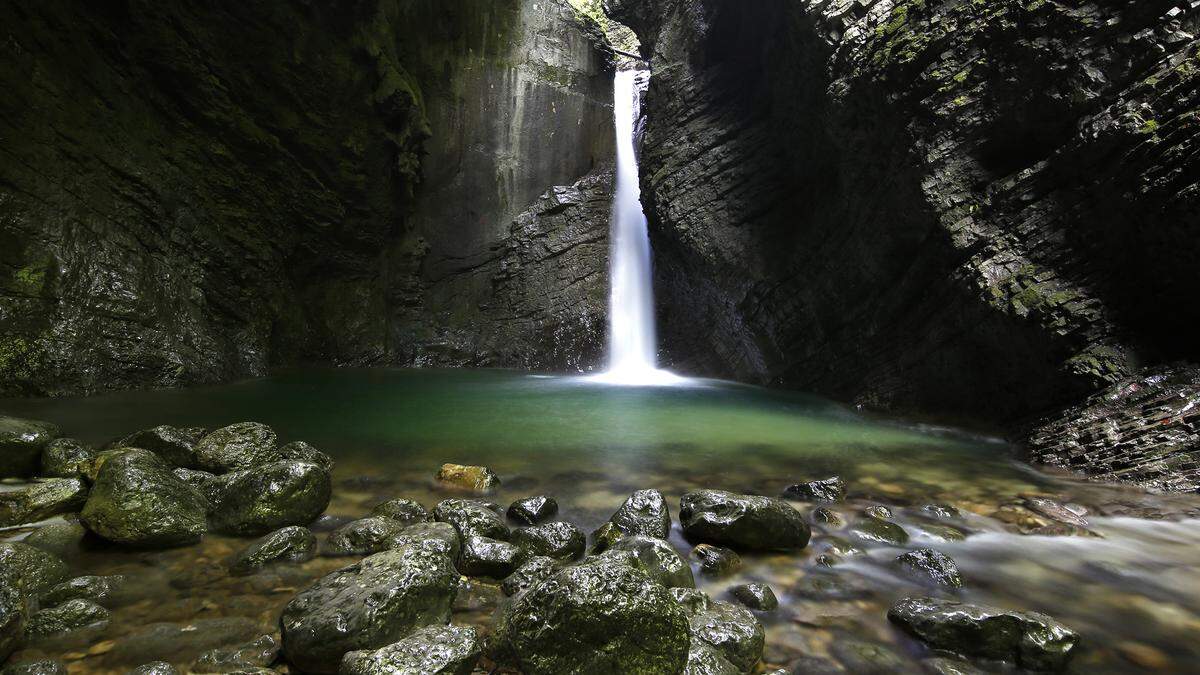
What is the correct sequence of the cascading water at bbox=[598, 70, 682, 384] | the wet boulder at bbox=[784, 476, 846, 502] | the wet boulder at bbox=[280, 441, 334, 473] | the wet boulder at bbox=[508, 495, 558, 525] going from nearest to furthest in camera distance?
the wet boulder at bbox=[508, 495, 558, 525] → the wet boulder at bbox=[784, 476, 846, 502] → the wet boulder at bbox=[280, 441, 334, 473] → the cascading water at bbox=[598, 70, 682, 384]

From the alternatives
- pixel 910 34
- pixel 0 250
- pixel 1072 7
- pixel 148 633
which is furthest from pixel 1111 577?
pixel 0 250

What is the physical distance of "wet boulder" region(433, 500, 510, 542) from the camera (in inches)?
143

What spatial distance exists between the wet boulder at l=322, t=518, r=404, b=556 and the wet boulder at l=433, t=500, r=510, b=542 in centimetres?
33

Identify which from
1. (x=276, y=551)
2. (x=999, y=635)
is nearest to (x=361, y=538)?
(x=276, y=551)

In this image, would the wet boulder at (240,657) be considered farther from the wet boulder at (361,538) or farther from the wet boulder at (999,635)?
the wet boulder at (999,635)

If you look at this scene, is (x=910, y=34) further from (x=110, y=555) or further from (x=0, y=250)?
Answer: (x=0, y=250)

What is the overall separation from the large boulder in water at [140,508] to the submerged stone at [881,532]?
14.8ft

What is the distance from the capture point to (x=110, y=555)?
10.6 ft

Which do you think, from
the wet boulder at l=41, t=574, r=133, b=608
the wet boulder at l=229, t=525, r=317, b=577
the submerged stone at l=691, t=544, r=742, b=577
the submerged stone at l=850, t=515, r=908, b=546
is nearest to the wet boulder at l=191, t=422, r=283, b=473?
the wet boulder at l=229, t=525, r=317, b=577

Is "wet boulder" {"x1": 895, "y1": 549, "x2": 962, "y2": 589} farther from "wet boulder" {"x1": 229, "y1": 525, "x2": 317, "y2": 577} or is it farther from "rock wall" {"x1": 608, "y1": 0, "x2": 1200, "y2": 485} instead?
"rock wall" {"x1": 608, "y1": 0, "x2": 1200, "y2": 485}

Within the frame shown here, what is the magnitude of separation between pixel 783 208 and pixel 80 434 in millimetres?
12295

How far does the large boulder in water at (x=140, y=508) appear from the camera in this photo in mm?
3318

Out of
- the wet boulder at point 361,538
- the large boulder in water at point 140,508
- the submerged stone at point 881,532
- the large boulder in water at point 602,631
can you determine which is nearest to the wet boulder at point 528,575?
the large boulder in water at point 602,631

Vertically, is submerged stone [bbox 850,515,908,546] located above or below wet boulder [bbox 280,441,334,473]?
below
